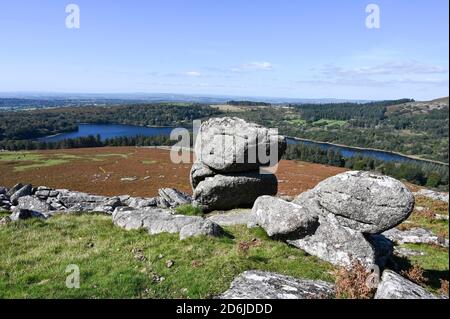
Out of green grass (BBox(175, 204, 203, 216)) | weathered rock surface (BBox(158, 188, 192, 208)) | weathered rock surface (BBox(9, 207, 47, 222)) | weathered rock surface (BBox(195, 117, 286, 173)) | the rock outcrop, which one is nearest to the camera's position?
weathered rock surface (BBox(9, 207, 47, 222))

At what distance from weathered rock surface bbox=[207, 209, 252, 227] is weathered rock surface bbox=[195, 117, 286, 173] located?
116 inches

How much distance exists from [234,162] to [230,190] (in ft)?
6.64

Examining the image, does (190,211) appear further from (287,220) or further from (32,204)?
(32,204)

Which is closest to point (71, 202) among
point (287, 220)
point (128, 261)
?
point (128, 261)

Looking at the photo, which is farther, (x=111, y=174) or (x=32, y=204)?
(x=111, y=174)

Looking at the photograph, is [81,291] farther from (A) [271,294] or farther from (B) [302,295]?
(B) [302,295]

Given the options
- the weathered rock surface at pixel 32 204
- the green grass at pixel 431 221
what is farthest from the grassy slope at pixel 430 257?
the weathered rock surface at pixel 32 204

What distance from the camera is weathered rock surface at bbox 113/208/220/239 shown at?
54.7 feet

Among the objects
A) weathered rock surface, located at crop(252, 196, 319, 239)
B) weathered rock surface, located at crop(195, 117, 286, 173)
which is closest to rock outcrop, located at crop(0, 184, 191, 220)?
weathered rock surface, located at crop(195, 117, 286, 173)

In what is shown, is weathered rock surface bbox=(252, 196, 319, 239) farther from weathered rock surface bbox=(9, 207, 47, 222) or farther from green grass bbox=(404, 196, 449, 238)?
green grass bbox=(404, 196, 449, 238)

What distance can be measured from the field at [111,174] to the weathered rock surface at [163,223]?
34881 mm

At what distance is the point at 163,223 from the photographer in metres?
18.2

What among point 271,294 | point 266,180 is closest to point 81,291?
point 271,294

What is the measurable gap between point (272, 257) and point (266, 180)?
1085cm
